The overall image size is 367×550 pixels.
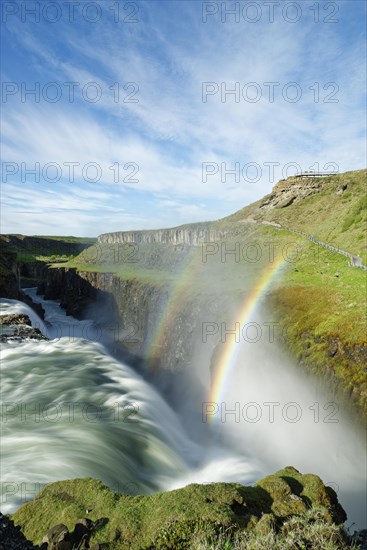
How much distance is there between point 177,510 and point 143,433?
13686 millimetres

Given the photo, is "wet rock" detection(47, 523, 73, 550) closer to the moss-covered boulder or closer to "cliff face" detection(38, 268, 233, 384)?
the moss-covered boulder

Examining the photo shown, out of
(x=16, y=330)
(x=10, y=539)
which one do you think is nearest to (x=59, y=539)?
(x=10, y=539)

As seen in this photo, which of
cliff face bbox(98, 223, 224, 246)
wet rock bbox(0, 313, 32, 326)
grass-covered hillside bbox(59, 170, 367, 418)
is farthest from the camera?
cliff face bbox(98, 223, 224, 246)

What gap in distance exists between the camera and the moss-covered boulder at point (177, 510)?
20.7 ft

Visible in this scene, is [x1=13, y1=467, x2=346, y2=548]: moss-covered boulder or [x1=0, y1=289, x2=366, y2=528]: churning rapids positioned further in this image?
[x1=0, y1=289, x2=366, y2=528]: churning rapids

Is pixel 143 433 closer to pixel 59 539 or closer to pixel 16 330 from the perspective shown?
pixel 59 539

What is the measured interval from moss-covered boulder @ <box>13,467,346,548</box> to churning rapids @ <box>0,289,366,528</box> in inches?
157

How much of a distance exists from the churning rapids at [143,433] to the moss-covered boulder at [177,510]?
3985 millimetres

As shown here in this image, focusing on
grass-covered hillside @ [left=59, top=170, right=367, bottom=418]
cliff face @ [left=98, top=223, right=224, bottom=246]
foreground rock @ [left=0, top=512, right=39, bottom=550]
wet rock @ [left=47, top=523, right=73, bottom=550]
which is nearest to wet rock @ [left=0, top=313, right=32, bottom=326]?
grass-covered hillside @ [left=59, top=170, right=367, bottom=418]

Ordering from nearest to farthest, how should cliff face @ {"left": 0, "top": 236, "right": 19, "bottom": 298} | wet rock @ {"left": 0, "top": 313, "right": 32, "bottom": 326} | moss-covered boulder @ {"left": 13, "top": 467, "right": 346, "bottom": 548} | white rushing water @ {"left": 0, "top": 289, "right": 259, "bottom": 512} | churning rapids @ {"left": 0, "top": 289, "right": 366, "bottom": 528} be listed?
moss-covered boulder @ {"left": 13, "top": 467, "right": 346, "bottom": 548}, white rushing water @ {"left": 0, "top": 289, "right": 259, "bottom": 512}, churning rapids @ {"left": 0, "top": 289, "right": 366, "bottom": 528}, wet rock @ {"left": 0, "top": 313, "right": 32, "bottom": 326}, cliff face @ {"left": 0, "top": 236, "right": 19, "bottom": 298}

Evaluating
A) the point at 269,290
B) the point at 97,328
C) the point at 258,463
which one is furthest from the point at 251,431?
the point at 97,328

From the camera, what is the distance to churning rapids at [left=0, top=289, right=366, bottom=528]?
14.3 m

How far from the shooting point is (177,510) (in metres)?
6.77

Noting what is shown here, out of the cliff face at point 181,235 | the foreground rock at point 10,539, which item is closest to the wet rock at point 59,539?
the foreground rock at point 10,539
